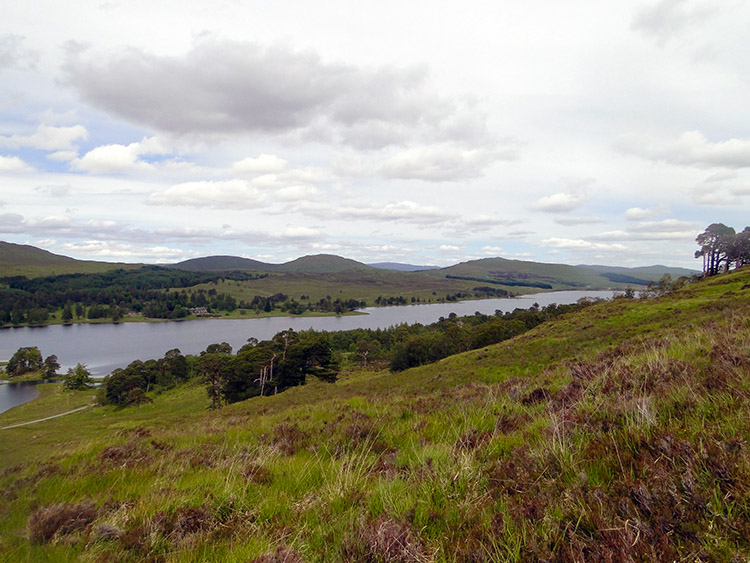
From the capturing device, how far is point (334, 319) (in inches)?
7869

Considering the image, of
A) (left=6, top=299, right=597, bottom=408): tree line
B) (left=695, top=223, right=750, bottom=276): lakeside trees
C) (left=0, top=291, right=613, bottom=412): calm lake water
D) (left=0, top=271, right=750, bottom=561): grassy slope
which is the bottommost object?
(left=0, top=291, right=613, bottom=412): calm lake water

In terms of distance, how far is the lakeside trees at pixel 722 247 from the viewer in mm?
63500

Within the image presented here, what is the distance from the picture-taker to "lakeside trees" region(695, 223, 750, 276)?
63500mm

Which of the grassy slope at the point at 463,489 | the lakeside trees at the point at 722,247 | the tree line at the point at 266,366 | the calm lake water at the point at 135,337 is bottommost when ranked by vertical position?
the calm lake water at the point at 135,337

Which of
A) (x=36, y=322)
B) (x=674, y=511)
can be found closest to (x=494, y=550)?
(x=674, y=511)

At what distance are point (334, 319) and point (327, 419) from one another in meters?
194

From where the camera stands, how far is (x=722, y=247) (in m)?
64.7

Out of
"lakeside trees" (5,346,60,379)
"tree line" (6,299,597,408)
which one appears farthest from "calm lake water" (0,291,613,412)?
"tree line" (6,299,597,408)

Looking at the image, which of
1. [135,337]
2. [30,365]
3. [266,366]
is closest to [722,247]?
[266,366]

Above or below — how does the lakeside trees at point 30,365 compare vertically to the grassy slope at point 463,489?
below

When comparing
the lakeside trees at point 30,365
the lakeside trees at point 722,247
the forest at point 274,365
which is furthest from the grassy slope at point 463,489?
the lakeside trees at point 30,365

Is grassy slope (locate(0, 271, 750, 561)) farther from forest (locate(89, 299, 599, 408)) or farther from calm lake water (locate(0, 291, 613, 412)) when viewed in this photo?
calm lake water (locate(0, 291, 613, 412))

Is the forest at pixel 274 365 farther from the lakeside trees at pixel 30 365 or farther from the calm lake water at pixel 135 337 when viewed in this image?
the lakeside trees at pixel 30 365

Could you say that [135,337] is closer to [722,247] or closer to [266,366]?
[266,366]
